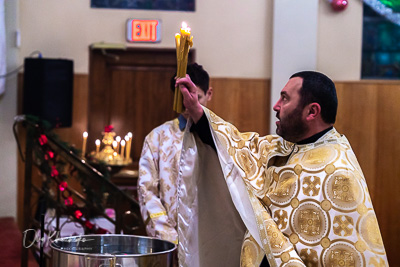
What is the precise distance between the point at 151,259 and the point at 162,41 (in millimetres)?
5442

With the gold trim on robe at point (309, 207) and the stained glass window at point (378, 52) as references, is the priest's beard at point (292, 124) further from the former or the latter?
the stained glass window at point (378, 52)

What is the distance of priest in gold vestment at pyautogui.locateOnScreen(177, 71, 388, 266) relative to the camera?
8.30 ft

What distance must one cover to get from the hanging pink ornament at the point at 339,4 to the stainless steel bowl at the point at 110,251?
5.36 meters

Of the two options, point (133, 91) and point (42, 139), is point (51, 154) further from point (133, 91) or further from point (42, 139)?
point (133, 91)

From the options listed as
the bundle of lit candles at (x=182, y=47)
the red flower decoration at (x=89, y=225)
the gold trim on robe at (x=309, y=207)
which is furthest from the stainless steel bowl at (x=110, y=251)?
the red flower decoration at (x=89, y=225)

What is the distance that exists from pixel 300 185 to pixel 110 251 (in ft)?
2.64

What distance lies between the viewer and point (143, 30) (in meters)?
7.61

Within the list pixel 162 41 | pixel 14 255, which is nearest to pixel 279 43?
pixel 162 41

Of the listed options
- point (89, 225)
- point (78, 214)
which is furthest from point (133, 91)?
point (89, 225)

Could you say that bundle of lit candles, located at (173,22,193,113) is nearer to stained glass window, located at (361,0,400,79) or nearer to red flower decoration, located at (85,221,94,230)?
red flower decoration, located at (85,221,94,230)

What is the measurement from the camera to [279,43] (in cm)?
761

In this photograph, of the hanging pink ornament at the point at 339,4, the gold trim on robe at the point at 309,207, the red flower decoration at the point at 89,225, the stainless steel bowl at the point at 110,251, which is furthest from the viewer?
the hanging pink ornament at the point at 339,4

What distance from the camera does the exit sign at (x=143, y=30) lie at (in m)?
7.58

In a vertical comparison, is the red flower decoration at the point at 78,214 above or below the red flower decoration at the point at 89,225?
above
